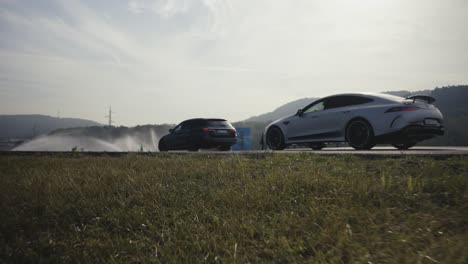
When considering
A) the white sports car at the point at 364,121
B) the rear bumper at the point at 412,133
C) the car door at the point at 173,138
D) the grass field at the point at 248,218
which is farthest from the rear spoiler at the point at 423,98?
the car door at the point at 173,138

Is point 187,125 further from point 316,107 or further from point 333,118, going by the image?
point 333,118

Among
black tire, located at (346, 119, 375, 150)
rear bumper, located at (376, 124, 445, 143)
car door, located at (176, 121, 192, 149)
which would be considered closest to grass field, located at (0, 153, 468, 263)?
rear bumper, located at (376, 124, 445, 143)

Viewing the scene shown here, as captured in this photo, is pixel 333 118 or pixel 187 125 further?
pixel 187 125

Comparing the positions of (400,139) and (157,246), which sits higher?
(400,139)

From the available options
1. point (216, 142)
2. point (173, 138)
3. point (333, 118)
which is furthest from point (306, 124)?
point (173, 138)

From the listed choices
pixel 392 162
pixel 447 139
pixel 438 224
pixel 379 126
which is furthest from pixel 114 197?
pixel 447 139

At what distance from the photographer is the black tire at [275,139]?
1214 centimetres

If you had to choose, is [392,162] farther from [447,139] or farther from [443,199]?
[447,139]

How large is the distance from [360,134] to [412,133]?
4.26ft

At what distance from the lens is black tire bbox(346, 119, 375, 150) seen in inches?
375

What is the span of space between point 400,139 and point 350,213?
6478mm

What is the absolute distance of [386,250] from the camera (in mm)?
2564

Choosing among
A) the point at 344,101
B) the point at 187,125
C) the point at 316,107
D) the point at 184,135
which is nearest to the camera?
the point at 344,101

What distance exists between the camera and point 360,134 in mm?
9781
